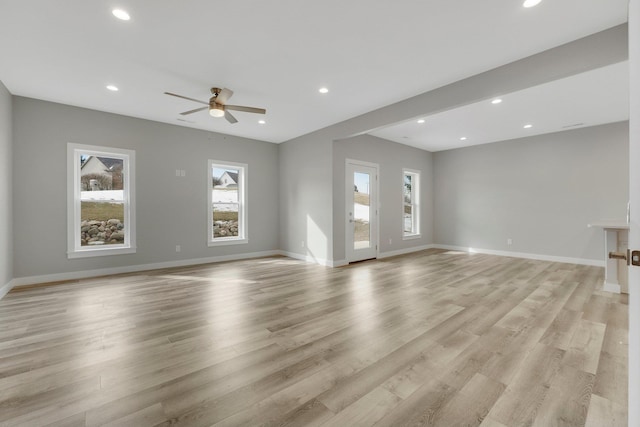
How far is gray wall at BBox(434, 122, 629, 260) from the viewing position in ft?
18.1

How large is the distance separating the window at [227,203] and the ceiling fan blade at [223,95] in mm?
2628

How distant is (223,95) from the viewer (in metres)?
3.53

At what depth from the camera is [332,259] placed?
5.68 metres

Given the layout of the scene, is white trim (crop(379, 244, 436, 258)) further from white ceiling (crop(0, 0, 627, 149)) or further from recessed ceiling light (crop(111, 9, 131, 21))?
recessed ceiling light (crop(111, 9, 131, 21))

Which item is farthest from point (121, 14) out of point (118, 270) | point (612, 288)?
point (612, 288)

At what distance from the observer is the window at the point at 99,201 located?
462 cm

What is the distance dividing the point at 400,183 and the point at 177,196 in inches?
207

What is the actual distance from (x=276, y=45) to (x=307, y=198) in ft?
12.0

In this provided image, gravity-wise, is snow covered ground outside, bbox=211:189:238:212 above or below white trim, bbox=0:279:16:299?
above

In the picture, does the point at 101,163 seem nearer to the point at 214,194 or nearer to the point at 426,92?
A: the point at 214,194

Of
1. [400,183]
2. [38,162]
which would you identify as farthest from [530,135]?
[38,162]

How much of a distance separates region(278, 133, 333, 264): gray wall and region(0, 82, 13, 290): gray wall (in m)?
4.65

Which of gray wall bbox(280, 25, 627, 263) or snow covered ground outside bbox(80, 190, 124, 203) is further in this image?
snow covered ground outside bbox(80, 190, 124, 203)

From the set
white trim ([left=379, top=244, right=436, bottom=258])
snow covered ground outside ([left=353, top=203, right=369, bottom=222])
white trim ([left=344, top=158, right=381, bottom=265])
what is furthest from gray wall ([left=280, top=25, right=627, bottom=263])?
white trim ([left=379, top=244, right=436, bottom=258])
